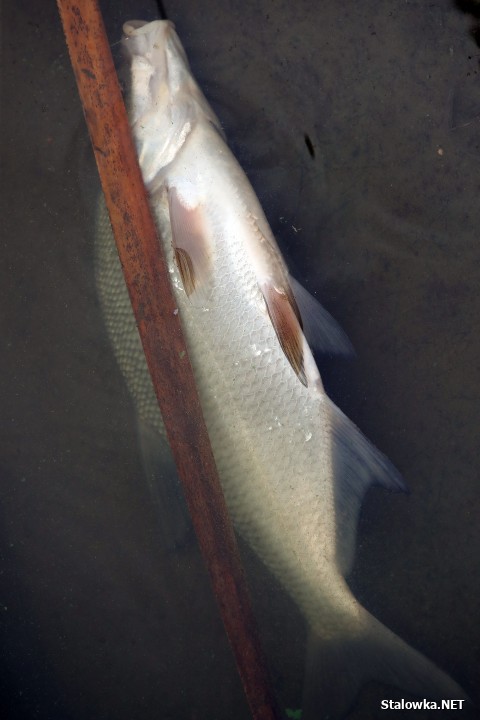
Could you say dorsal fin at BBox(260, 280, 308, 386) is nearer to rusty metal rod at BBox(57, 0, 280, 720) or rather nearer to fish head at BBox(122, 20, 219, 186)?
rusty metal rod at BBox(57, 0, 280, 720)

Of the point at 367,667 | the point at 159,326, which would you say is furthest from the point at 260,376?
the point at 367,667

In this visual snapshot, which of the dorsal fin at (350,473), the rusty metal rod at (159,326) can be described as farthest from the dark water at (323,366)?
the dorsal fin at (350,473)

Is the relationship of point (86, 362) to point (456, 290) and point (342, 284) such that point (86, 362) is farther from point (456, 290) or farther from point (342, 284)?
point (456, 290)

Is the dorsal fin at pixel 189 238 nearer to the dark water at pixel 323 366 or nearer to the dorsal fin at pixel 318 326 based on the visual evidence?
the dorsal fin at pixel 318 326

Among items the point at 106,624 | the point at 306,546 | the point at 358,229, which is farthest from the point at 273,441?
the point at 106,624

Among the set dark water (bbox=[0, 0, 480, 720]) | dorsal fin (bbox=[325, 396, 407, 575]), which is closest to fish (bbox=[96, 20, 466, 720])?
dorsal fin (bbox=[325, 396, 407, 575])

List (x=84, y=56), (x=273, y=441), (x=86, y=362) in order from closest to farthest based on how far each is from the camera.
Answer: (x=84, y=56) < (x=273, y=441) < (x=86, y=362)
